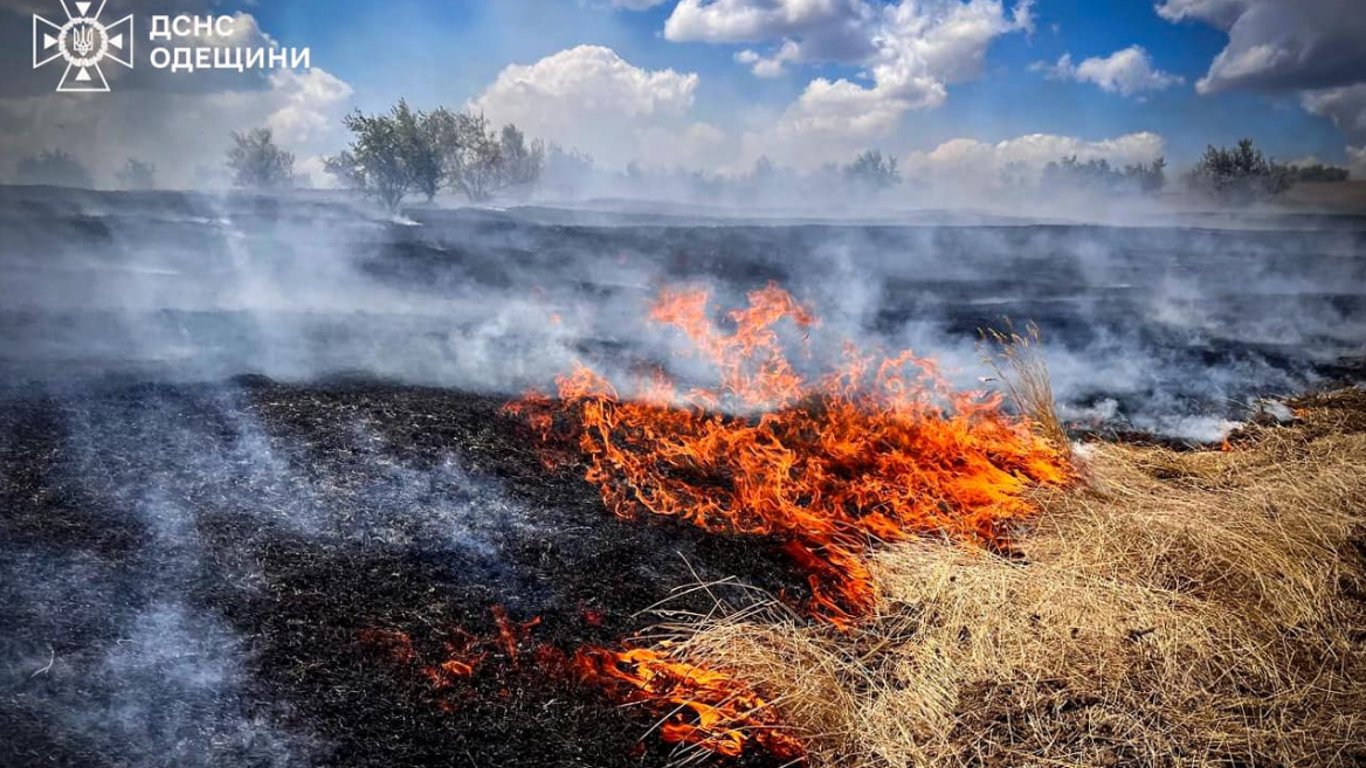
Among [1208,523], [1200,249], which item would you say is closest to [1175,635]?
[1208,523]

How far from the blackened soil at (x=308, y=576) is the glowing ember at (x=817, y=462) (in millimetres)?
325

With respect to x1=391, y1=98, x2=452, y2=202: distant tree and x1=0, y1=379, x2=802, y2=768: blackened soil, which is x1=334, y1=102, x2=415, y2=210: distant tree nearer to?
x1=391, y1=98, x2=452, y2=202: distant tree

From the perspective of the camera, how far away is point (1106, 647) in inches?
171

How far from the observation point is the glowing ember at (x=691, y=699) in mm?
4082

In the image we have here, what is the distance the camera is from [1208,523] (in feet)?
17.5

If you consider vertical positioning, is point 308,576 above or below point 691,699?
above

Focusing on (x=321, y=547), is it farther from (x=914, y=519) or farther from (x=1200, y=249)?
(x=1200, y=249)

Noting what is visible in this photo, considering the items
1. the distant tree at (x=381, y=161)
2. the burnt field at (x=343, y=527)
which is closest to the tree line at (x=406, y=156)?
the distant tree at (x=381, y=161)

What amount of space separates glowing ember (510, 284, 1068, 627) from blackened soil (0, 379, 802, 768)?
325 millimetres

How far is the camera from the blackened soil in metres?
3.88

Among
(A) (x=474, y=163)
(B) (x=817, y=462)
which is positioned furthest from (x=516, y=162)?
(B) (x=817, y=462)

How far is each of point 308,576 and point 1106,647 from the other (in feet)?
14.6

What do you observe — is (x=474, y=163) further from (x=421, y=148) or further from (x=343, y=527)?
(x=343, y=527)

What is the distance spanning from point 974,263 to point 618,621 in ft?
89.3
